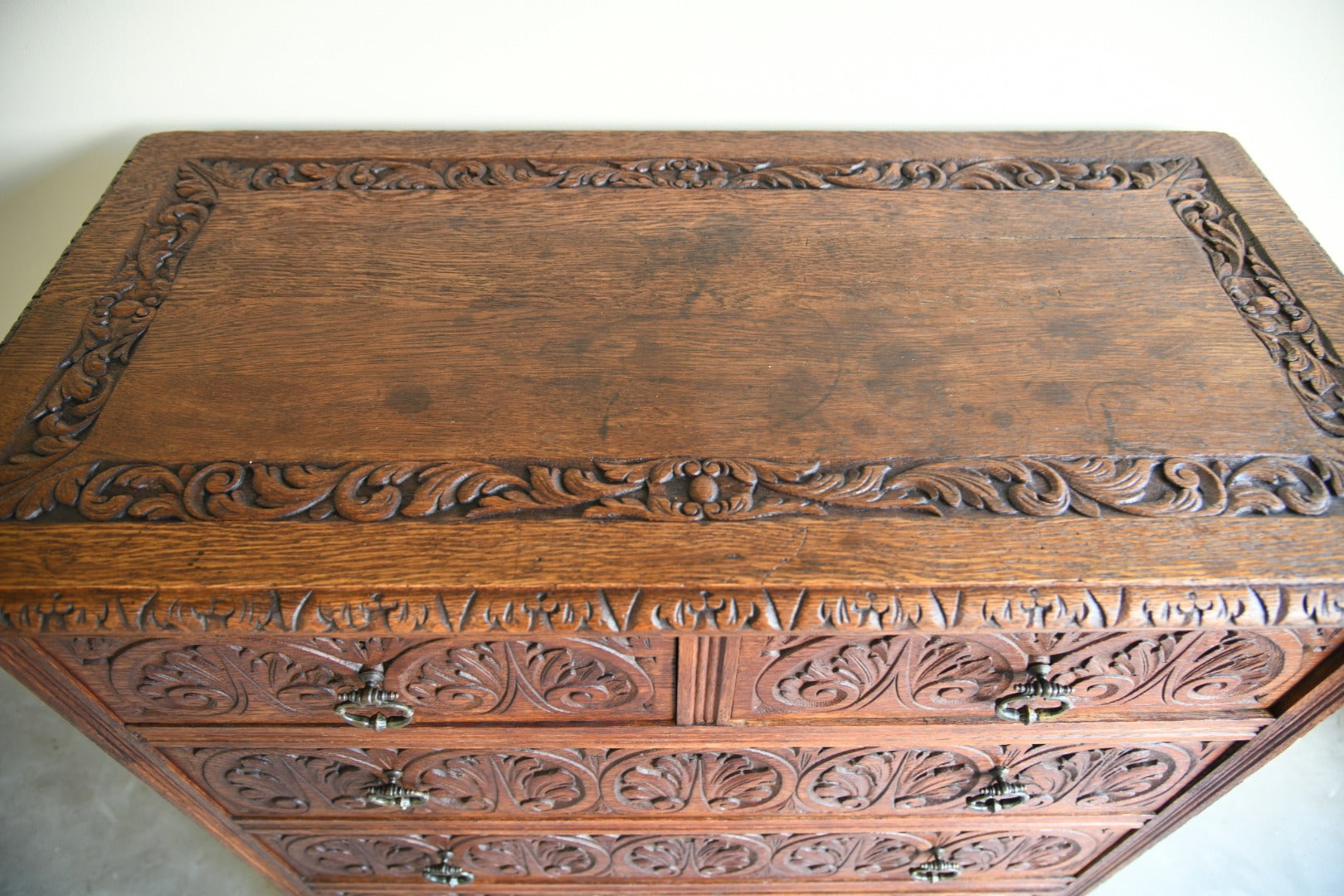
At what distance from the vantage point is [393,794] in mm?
1040

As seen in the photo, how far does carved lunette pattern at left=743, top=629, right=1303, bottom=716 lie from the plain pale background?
0.80 metres

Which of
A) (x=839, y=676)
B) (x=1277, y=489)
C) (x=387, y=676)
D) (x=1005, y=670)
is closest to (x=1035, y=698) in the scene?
(x=1005, y=670)

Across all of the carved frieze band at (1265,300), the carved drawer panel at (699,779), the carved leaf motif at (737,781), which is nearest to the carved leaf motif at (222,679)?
the carved drawer panel at (699,779)

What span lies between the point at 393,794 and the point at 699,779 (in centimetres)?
38

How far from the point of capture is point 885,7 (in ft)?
3.82

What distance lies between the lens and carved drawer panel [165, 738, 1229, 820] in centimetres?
102

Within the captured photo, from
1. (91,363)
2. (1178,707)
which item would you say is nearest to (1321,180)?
(1178,707)

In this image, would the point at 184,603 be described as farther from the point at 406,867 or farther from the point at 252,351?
the point at 406,867

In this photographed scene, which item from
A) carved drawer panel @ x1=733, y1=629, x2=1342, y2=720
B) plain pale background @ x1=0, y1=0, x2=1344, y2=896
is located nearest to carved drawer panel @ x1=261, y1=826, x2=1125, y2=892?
carved drawer panel @ x1=733, y1=629, x2=1342, y2=720

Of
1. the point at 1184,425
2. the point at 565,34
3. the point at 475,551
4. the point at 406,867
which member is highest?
the point at 565,34

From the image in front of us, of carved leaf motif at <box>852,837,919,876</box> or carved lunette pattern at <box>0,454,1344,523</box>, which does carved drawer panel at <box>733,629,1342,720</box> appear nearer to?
carved lunette pattern at <box>0,454,1344,523</box>

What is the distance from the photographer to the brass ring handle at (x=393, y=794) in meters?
1.04

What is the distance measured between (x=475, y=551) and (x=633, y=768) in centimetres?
41

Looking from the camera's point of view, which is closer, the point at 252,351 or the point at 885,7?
the point at 252,351
